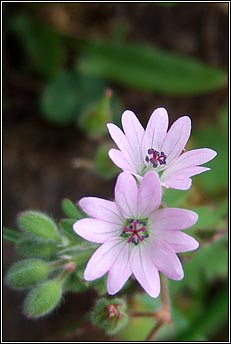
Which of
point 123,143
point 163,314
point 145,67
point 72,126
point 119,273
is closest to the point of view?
point 119,273

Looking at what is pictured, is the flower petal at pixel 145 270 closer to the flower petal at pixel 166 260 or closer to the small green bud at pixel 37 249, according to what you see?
the flower petal at pixel 166 260

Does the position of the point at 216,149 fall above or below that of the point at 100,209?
above

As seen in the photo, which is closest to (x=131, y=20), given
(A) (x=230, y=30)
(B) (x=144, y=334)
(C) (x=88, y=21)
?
(C) (x=88, y=21)

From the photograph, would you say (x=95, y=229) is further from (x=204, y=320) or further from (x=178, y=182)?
(x=204, y=320)

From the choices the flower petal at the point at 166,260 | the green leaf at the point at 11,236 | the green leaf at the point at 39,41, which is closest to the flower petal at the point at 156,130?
the flower petal at the point at 166,260

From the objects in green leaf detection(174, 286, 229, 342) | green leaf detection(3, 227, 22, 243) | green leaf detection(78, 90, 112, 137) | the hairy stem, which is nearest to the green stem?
the hairy stem

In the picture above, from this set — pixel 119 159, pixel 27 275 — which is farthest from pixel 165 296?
pixel 119 159
